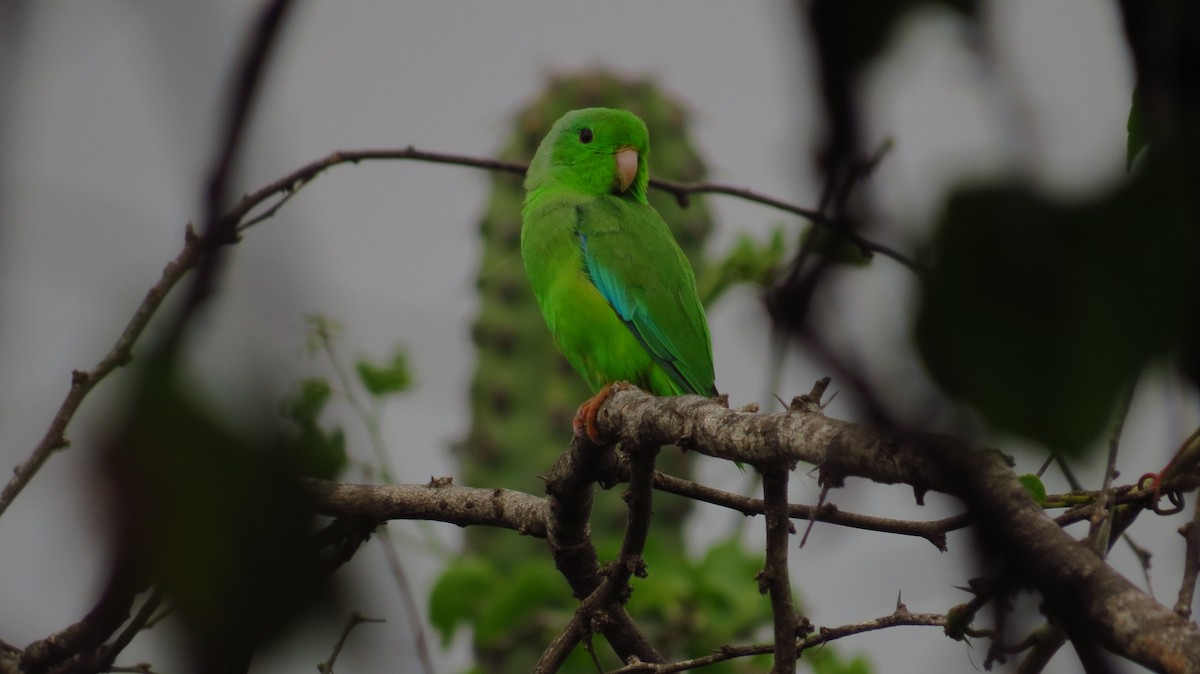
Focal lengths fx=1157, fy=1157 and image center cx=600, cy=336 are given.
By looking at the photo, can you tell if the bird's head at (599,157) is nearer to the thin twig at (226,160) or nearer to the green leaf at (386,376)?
the green leaf at (386,376)

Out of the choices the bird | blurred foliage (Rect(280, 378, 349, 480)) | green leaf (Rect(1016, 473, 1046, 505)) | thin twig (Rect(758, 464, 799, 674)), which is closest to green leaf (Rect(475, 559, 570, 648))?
the bird

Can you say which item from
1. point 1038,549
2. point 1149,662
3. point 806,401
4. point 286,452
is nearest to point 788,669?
point 806,401

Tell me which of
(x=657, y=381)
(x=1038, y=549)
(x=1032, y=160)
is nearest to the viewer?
(x=1032, y=160)

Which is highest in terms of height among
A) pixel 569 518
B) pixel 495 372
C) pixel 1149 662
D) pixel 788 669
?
pixel 495 372

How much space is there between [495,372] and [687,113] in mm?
2262

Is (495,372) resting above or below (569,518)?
above

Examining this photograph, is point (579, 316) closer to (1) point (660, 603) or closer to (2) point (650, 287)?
(2) point (650, 287)

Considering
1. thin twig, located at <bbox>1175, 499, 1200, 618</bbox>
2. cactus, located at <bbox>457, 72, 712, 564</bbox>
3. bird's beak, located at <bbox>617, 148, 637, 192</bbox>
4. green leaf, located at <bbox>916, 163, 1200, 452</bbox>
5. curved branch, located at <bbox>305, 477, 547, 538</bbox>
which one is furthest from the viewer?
cactus, located at <bbox>457, 72, 712, 564</bbox>

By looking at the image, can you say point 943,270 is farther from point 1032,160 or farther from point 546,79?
point 546,79

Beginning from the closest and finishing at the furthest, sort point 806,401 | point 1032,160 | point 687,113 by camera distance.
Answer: point 1032,160, point 806,401, point 687,113

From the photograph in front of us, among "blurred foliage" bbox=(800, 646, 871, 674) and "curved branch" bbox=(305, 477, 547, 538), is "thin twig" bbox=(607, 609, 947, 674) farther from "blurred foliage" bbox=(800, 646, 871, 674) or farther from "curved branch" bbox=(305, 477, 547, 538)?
"blurred foliage" bbox=(800, 646, 871, 674)

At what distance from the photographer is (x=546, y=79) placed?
782 centimetres

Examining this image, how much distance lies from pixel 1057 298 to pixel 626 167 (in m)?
4.65

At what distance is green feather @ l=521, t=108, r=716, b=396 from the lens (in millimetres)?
4441
